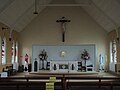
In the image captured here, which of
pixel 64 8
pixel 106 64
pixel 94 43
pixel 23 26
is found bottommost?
pixel 106 64

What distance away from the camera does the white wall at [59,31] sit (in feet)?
60.5

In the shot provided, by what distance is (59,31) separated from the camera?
61.1 feet

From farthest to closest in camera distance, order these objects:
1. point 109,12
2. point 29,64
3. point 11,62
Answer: point 29,64 → point 11,62 → point 109,12

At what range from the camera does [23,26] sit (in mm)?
18312

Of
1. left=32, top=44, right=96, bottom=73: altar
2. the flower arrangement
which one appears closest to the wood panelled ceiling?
left=32, top=44, right=96, bottom=73: altar

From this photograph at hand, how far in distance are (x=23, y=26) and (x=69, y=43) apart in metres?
3.43

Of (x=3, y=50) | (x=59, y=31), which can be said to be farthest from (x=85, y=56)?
(x=3, y=50)

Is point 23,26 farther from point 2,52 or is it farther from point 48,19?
point 2,52

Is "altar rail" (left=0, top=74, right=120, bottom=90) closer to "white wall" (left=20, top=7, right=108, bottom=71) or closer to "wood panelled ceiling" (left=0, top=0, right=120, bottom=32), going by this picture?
"wood panelled ceiling" (left=0, top=0, right=120, bottom=32)

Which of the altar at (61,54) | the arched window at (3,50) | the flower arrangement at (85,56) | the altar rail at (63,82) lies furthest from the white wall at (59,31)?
the altar rail at (63,82)

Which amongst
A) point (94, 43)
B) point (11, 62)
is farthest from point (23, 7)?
point (94, 43)

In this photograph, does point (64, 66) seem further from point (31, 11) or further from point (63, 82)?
point (63, 82)

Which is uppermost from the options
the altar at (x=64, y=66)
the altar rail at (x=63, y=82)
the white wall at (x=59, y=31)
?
the white wall at (x=59, y=31)

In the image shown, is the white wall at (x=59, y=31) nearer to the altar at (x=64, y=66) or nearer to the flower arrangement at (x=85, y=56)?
the flower arrangement at (x=85, y=56)
